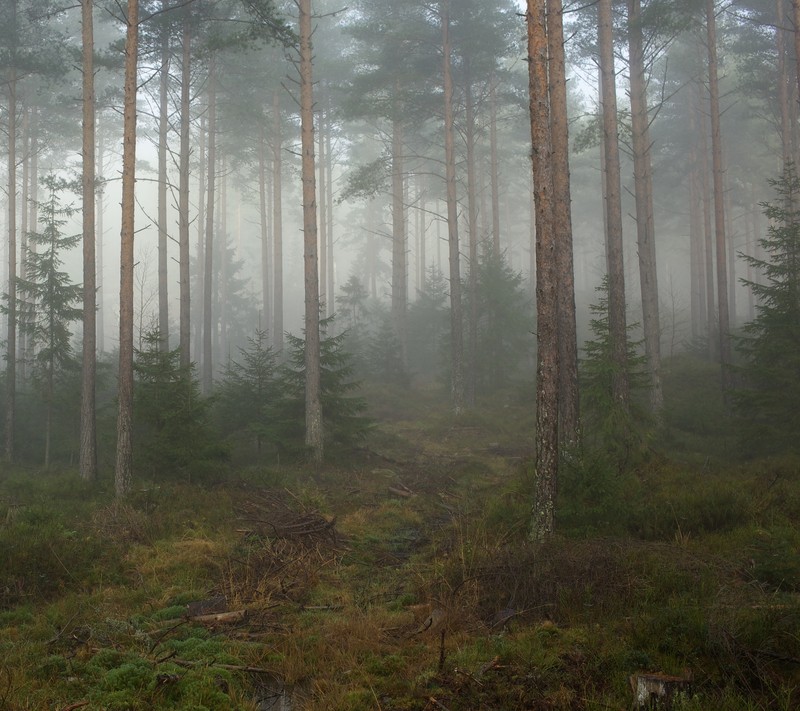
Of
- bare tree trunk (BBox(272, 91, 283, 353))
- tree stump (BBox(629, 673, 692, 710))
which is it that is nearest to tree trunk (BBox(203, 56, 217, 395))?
bare tree trunk (BBox(272, 91, 283, 353))

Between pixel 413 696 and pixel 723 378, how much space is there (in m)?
17.3

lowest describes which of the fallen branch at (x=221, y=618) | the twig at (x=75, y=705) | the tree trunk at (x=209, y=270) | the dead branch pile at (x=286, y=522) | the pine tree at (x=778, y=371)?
the fallen branch at (x=221, y=618)

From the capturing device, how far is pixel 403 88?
26500mm

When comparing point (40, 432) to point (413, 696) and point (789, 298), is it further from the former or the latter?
point (789, 298)

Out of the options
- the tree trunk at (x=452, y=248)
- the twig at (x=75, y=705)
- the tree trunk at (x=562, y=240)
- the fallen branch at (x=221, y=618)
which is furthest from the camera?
the tree trunk at (x=452, y=248)

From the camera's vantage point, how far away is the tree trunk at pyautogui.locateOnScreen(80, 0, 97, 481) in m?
14.1

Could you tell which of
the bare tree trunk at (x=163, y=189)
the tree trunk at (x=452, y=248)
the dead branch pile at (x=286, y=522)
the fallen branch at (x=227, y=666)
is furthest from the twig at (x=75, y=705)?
the tree trunk at (x=452, y=248)

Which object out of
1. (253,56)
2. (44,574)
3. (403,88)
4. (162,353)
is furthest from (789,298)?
(253,56)

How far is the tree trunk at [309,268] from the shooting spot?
16.0 metres

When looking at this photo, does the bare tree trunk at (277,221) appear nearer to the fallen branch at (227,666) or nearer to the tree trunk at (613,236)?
the tree trunk at (613,236)

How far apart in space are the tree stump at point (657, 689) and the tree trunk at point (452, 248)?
669 inches

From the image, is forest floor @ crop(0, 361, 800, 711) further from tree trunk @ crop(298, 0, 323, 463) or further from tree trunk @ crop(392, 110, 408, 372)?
tree trunk @ crop(392, 110, 408, 372)

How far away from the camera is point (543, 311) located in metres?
9.02

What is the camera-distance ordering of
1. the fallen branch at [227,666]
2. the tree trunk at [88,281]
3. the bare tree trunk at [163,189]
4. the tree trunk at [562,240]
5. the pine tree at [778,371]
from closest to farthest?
the fallen branch at [227,666] < the tree trunk at [562,240] < the pine tree at [778,371] < the tree trunk at [88,281] < the bare tree trunk at [163,189]
